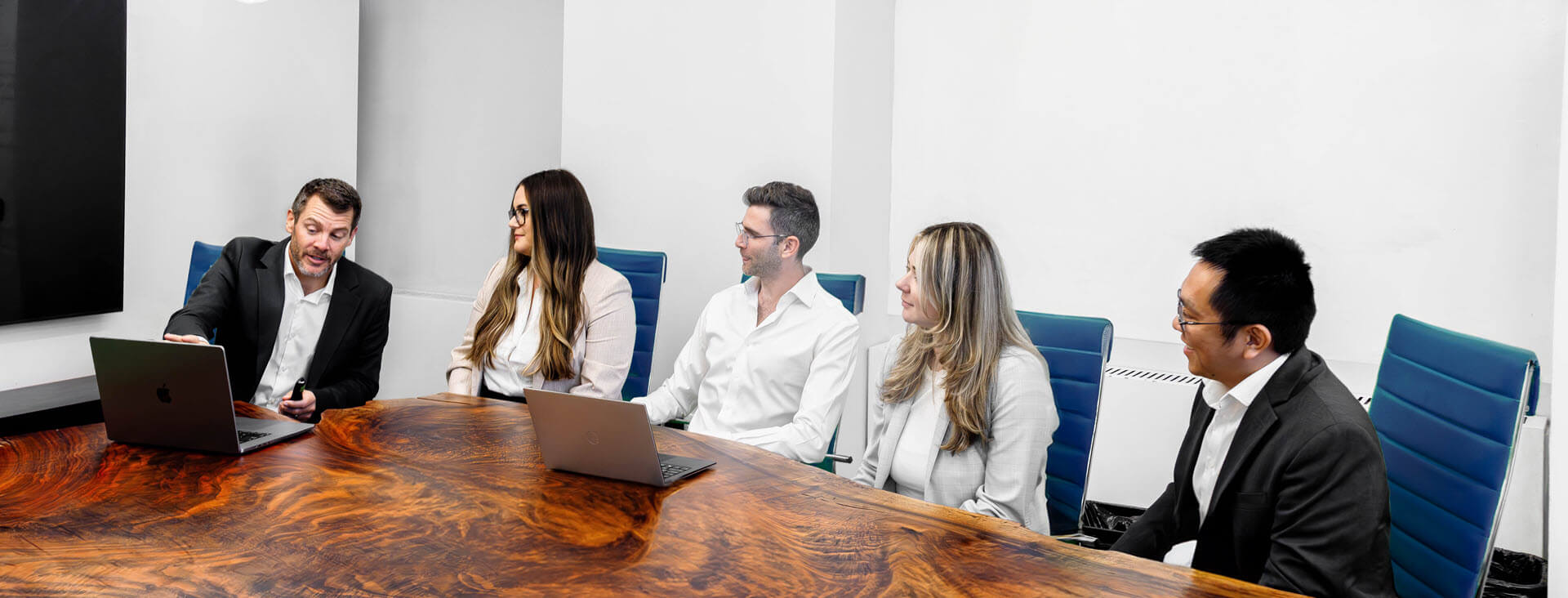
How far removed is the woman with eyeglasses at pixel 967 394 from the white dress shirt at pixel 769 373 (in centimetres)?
30

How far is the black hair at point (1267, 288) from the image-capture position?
1.68 m

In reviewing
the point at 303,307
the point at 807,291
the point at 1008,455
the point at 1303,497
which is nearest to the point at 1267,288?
the point at 1303,497

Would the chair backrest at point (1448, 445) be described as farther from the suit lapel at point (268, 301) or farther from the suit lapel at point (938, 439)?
the suit lapel at point (268, 301)

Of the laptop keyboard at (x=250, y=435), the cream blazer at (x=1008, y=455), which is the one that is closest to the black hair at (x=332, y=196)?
the laptop keyboard at (x=250, y=435)

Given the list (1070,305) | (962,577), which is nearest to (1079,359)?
(962,577)

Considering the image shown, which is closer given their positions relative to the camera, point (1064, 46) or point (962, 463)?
point (962, 463)

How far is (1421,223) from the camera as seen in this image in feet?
9.84

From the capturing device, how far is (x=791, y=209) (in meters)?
2.90

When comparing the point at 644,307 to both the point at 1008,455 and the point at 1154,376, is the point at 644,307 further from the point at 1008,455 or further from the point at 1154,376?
the point at 1154,376

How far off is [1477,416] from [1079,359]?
2.69ft

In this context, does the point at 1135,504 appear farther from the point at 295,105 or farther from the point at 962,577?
the point at 295,105

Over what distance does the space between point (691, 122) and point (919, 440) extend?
2.00 metres

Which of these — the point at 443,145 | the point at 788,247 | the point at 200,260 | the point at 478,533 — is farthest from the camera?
the point at 443,145

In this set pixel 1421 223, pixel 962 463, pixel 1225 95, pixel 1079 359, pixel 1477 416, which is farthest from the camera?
pixel 1225 95
